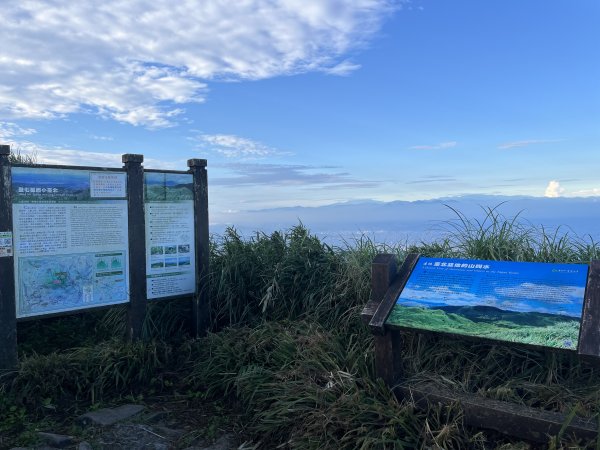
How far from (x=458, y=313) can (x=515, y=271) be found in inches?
20.6

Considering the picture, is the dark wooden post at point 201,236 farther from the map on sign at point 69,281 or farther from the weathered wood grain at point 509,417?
the weathered wood grain at point 509,417

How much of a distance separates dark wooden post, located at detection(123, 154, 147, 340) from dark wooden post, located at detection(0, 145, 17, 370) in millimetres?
1182

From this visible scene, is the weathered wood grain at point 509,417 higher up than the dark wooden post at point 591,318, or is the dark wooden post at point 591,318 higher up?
the dark wooden post at point 591,318

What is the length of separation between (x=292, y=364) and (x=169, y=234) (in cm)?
244

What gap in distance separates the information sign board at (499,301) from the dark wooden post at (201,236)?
3033 millimetres

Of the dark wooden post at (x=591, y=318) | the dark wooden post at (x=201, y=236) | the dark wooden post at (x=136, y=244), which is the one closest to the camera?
the dark wooden post at (x=591, y=318)

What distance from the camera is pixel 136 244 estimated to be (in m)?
5.84

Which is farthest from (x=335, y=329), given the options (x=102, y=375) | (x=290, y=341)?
(x=102, y=375)

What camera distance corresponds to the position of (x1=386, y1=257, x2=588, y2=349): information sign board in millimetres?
3391

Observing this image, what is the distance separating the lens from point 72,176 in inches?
210

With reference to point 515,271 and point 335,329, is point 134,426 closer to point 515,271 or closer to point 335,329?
point 335,329

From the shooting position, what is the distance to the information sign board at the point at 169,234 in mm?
6031

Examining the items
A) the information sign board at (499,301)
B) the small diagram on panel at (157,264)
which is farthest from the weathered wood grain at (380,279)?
the small diagram on panel at (157,264)

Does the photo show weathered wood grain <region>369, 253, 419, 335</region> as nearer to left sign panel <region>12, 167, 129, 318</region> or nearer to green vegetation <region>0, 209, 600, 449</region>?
green vegetation <region>0, 209, 600, 449</region>
